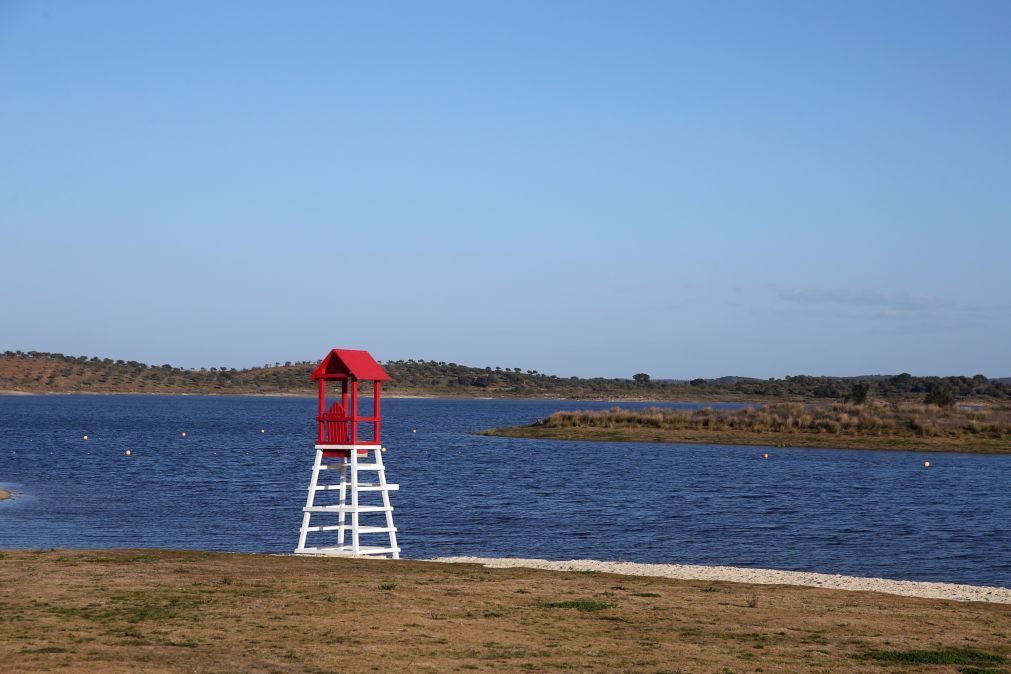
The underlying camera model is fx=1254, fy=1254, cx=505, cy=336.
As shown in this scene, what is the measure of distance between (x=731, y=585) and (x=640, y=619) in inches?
191

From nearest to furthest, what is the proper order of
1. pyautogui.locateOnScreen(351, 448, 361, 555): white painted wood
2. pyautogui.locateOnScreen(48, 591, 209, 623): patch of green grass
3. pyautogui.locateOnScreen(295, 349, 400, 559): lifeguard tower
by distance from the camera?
pyautogui.locateOnScreen(48, 591, 209, 623): patch of green grass < pyautogui.locateOnScreen(351, 448, 361, 555): white painted wood < pyautogui.locateOnScreen(295, 349, 400, 559): lifeguard tower

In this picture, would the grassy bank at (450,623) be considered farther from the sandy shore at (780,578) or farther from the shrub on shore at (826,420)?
the shrub on shore at (826,420)

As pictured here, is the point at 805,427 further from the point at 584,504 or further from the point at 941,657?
the point at 941,657

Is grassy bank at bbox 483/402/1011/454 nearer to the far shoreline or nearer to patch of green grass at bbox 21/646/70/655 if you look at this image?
the far shoreline

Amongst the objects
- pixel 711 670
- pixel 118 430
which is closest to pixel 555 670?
pixel 711 670

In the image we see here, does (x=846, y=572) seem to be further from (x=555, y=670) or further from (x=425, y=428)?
(x=425, y=428)

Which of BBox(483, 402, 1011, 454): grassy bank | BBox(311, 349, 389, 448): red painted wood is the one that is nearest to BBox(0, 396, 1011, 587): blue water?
BBox(483, 402, 1011, 454): grassy bank

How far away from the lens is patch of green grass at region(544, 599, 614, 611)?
20609mm

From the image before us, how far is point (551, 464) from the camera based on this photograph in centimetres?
7331

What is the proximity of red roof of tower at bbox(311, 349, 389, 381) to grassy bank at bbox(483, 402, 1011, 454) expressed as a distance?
60.0 metres

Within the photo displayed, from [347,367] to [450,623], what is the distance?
39.9 feet

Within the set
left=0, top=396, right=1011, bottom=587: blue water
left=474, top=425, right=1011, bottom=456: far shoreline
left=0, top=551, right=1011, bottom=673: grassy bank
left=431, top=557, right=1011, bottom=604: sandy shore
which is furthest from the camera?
left=474, top=425, right=1011, bottom=456: far shoreline

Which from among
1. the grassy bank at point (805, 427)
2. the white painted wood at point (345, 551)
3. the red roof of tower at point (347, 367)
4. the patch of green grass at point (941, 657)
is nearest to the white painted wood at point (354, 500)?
the white painted wood at point (345, 551)

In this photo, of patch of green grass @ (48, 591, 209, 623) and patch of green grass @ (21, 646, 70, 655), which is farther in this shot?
patch of green grass @ (48, 591, 209, 623)
